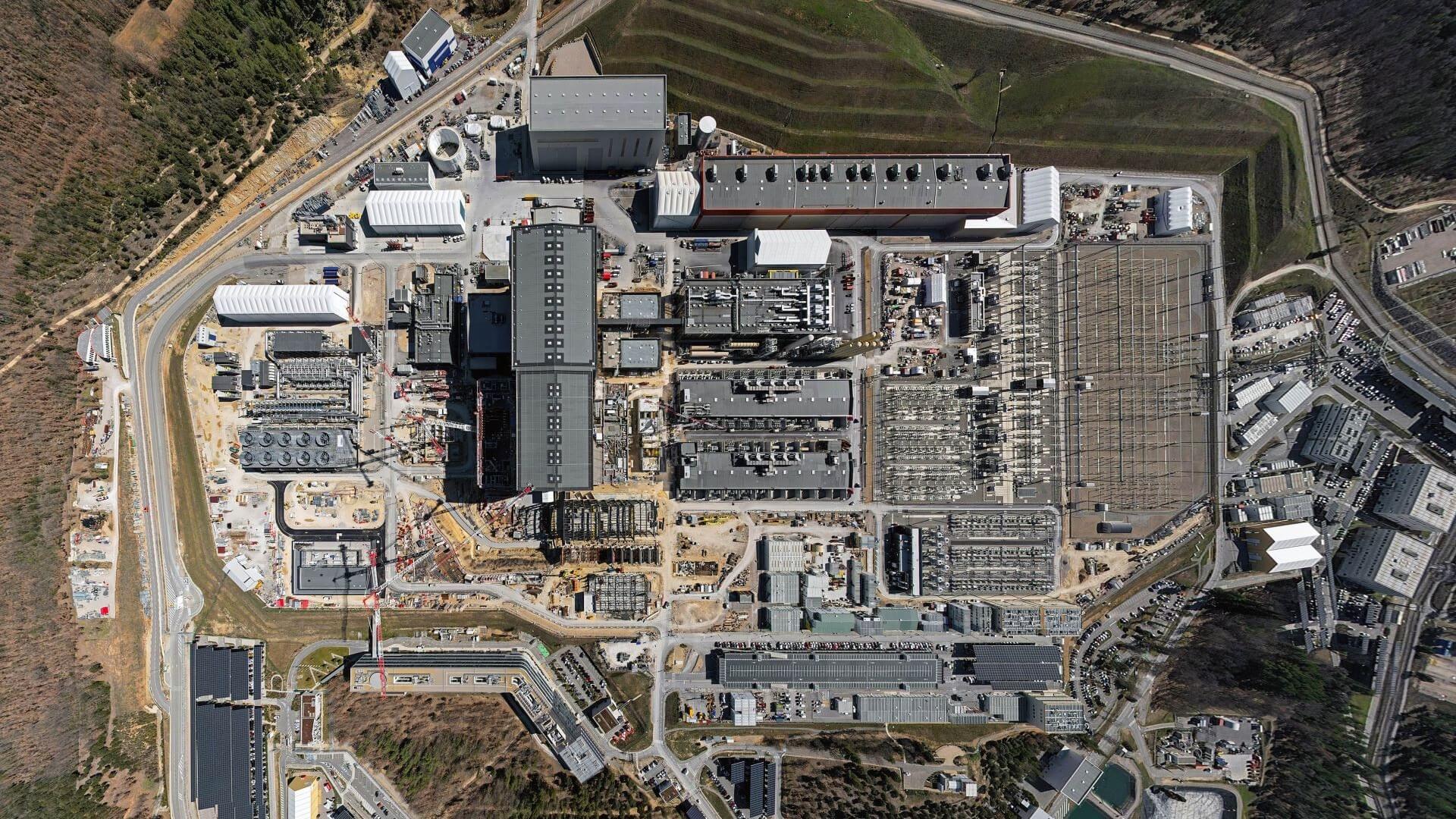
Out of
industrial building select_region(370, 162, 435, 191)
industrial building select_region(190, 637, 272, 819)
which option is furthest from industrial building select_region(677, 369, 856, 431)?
industrial building select_region(190, 637, 272, 819)

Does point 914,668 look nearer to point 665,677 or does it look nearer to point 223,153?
point 665,677

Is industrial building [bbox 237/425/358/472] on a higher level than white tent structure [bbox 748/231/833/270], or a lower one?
lower

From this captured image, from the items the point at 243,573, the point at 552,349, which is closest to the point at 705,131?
the point at 552,349

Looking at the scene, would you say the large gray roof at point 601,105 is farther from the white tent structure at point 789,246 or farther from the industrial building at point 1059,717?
the industrial building at point 1059,717

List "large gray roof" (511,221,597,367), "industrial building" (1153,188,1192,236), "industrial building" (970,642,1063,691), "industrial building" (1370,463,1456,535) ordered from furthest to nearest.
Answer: "industrial building" (970,642,1063,691)
"industrial building" (1153,188,1192,236)
"industrial building" (1370,463,1456,535)
"large gray roof" (511,221,597,367)

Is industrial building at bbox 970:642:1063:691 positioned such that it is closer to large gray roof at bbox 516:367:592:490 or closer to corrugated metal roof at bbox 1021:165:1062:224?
corrugated metal roof at bbox 1021:165:1062:224

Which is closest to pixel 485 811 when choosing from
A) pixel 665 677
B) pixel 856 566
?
pixel 665 677

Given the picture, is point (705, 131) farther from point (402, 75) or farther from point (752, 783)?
point (752, 783)

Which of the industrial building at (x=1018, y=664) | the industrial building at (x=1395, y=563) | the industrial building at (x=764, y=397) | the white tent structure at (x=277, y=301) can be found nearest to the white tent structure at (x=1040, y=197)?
the industrial building at (x=764, y=397)
